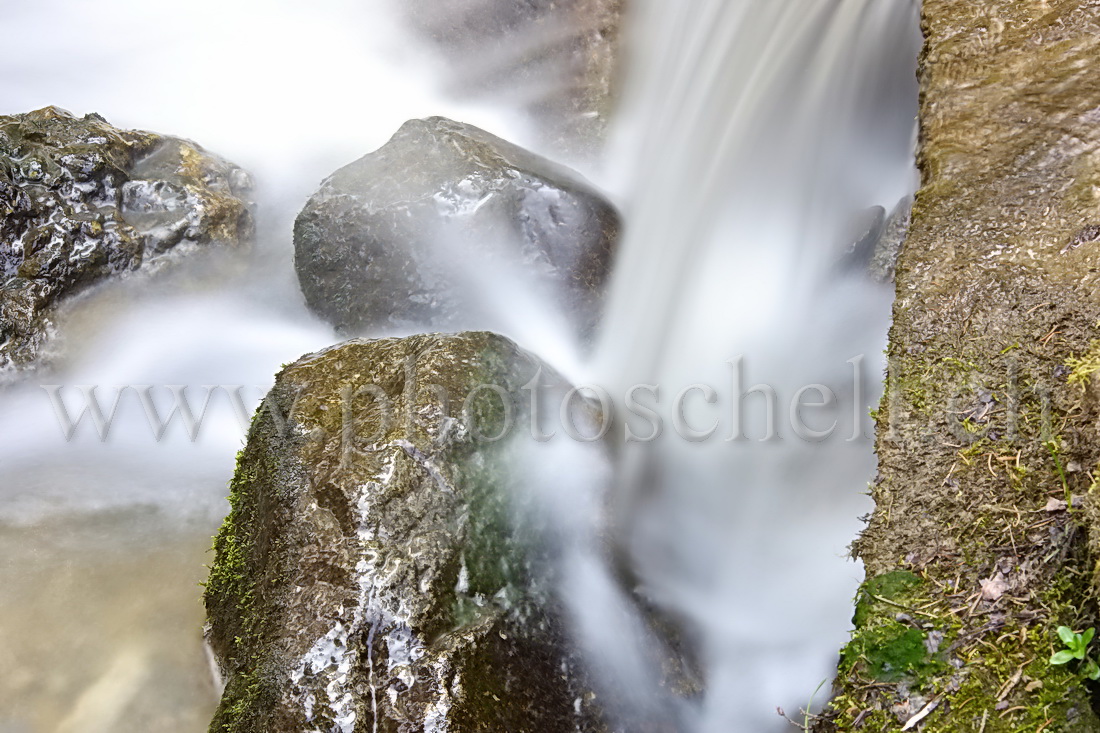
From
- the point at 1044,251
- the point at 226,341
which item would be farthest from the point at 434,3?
the point at 1044,251

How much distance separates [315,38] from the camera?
8.59 meters

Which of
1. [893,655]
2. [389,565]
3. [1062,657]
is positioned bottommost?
[389,565]

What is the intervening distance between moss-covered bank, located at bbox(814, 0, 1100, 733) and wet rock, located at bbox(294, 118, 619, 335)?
2753mm

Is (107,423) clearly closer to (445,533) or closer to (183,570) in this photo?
(183,570)

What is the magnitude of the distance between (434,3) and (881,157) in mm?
5372

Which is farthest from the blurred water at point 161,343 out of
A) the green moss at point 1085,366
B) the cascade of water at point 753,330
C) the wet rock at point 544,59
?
the green moss at point 1085,366

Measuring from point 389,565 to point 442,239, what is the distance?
286 centimetres

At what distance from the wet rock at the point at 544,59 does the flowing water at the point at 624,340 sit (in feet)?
0.82

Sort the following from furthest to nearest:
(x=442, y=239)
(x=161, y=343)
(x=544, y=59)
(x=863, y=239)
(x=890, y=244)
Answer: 1. (x=544, y=59)
2. (x=161, y=343)
3. (x=442, y=239)
4. (x=863, y=239)
5. (x=890, y=244)

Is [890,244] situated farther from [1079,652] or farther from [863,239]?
[1079,652]

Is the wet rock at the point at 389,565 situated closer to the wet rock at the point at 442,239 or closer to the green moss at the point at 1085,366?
the wet rock at the point at 442,239

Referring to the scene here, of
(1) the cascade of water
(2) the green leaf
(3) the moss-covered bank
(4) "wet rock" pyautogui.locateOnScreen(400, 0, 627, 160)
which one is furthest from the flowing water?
(2) the green leaf

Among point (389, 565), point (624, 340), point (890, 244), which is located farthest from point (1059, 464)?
point (624, 340)

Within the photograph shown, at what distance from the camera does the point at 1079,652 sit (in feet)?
6.61
